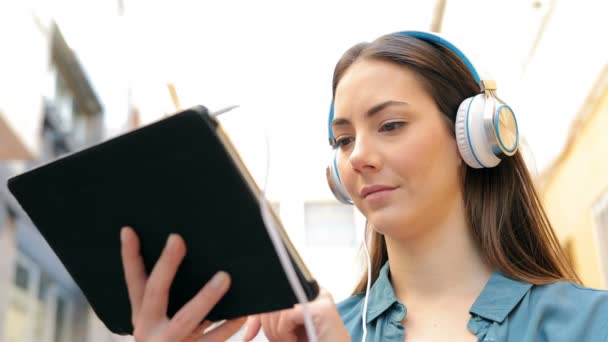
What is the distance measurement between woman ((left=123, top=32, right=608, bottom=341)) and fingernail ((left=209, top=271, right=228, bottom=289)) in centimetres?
24

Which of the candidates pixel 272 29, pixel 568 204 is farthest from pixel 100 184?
pixel 568 204

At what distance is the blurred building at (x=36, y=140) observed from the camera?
288 cm

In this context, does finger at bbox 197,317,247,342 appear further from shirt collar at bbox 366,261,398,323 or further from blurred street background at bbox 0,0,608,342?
blurred street background at bbox 0,0,608,342

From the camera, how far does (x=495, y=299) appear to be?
1.04 meters

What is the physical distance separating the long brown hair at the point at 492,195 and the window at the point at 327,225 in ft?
8.44

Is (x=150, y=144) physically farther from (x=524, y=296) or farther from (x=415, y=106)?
(x=524, y=296)

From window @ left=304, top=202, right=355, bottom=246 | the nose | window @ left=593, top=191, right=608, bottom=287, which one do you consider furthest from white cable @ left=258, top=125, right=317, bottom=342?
window @ left=304, top=202, right=355, bottom=246

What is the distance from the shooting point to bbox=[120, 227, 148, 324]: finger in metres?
0.73

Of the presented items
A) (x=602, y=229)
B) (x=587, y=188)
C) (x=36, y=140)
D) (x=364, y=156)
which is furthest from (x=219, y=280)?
(x=587, y=188)

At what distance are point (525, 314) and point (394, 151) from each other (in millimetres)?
326

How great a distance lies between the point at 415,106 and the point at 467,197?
0.21 m

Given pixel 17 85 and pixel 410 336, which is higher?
pixel 410 336

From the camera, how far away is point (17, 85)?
9.48 feet

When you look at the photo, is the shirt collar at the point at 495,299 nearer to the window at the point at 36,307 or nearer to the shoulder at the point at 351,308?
the shoulder at the point at 351,308
